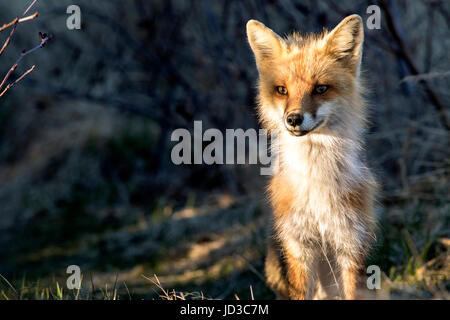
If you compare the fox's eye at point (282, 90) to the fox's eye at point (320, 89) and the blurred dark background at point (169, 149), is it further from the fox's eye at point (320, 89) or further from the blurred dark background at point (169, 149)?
the blurred dark background at point (169, 149)

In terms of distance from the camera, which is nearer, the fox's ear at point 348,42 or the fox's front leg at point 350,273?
the fox's ear at point 348,42

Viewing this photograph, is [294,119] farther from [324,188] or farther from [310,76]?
[324,188]

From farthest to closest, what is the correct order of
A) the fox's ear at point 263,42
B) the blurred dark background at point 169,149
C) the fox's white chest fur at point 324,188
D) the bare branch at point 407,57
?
the blurred dark background at point 169,149
the bare branch at point 407,57
the fox's ear at point 263,42
the fox's white chest fur at point 324,188

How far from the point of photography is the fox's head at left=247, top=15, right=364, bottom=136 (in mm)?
2840

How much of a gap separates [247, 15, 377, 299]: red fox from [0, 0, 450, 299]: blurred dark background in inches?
25.9

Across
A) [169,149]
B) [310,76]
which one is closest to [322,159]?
[310,76]

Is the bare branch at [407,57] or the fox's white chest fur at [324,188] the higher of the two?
the bare branch at [407,57]

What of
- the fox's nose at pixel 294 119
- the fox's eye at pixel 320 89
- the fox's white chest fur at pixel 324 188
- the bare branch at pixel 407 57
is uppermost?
the bare branch at pixel 407 57

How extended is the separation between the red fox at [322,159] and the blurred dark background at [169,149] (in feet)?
2.16

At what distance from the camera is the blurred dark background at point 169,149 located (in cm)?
465

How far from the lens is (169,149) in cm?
791

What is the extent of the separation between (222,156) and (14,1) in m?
6.08

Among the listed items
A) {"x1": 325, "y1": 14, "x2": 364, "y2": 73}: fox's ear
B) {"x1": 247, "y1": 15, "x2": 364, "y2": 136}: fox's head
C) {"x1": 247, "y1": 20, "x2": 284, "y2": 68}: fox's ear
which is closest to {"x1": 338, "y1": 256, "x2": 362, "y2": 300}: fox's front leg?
{"x1": 247, "y1": 15, "x2": 364, "y2": 136}: fox's head


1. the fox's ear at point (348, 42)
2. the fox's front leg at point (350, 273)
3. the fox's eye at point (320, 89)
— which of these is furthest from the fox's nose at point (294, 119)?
the fox's front leg at point (350, 273)
